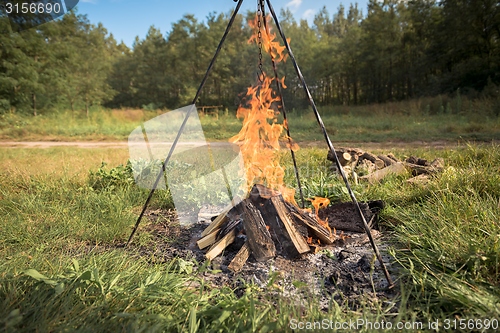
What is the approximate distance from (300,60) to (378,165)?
23.1m

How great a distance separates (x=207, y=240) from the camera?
9.26 feet

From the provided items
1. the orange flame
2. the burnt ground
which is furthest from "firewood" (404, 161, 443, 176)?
the orange flame

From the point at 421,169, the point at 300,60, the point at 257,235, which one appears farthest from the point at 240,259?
the point at 300,60

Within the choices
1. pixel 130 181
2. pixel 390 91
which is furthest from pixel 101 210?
pixel 390 91

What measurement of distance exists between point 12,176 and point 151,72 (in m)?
26.2

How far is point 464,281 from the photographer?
1.91 metres

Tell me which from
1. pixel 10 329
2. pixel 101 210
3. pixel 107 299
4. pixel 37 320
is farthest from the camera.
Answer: pixel 101 210

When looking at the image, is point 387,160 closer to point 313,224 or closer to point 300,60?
point 313,224

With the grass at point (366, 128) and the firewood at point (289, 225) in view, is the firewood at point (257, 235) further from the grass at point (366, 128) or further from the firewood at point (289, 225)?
the grass at point (366, 128)

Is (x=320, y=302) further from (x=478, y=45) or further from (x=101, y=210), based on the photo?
(x=478, y=45)

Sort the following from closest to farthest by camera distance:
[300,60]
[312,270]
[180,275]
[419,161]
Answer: [180,275]
[312,270]
[419,161]
[300,60]

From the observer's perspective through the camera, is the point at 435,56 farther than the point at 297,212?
Yes

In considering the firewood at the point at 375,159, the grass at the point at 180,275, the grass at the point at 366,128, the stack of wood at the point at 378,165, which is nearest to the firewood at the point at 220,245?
the grass at the point at 180,275

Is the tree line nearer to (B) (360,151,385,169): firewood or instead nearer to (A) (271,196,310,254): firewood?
(B) (360,151,385,169): firewood
